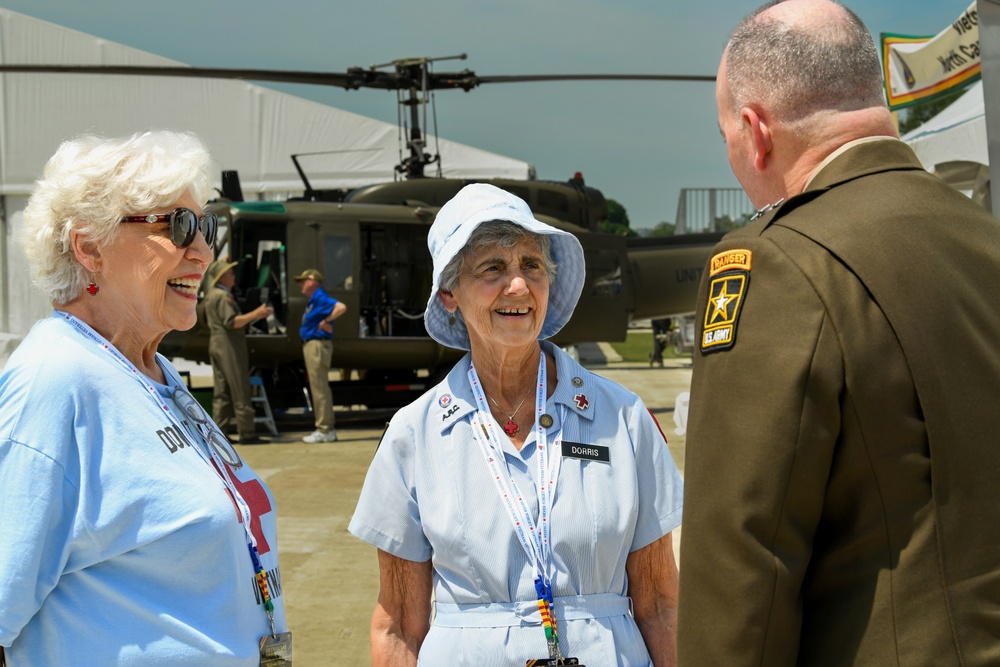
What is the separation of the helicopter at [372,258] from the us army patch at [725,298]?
30.9 feet

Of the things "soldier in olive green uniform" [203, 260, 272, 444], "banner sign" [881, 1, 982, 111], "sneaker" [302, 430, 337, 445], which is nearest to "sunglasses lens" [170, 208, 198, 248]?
"banner sign" [881, 1, 982, 111]

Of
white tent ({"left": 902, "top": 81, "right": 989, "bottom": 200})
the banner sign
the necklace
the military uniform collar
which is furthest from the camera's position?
white tent ({"left": 902, "top": 81, "right": 989, "bottom": 200})

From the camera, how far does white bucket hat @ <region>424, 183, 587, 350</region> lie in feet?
7.93

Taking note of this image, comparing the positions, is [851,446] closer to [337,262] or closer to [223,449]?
[223,449]

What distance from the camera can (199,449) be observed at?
2135mm

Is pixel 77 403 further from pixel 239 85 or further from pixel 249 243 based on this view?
pixel 239 85

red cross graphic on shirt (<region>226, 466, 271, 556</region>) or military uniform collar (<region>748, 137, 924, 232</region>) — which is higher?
military uniform collar (<region>748, 137, 924, 232</region>)

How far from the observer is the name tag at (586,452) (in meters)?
2.28

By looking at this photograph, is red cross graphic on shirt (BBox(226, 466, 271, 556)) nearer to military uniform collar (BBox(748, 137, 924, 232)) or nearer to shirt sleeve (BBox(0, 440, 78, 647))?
shirt sleeve (BBox(0, 440, 78, 647))

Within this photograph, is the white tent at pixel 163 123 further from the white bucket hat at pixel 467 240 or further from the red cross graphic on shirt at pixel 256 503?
the red cross graphic on shirt at pixel 256 503

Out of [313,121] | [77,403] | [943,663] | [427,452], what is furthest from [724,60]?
[313,121]

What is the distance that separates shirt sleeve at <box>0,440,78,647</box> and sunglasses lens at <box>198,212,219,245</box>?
2.29 ft

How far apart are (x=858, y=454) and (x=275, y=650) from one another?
1356 mm

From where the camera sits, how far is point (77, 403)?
1.90 m
